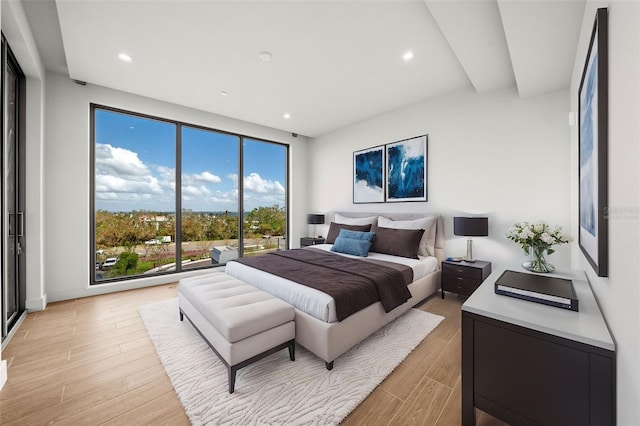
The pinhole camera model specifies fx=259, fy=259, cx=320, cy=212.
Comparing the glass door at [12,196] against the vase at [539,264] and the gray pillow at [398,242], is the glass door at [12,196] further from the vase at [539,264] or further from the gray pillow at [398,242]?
the vase at [539,264]

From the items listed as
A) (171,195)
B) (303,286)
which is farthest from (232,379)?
(171,195)

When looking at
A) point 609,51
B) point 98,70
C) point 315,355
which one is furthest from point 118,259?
point 609,51

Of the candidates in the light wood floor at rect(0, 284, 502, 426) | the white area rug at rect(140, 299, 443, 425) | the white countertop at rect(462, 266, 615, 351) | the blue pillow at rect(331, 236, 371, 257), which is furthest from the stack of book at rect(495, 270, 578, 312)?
the blue pillow at rect(331, 236, 371, 257)

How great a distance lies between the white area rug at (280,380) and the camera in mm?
1510

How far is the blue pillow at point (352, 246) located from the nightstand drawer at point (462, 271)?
100cm

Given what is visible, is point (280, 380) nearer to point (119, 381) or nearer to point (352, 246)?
point (119, 381)

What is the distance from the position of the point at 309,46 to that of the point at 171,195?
3127 millimetres

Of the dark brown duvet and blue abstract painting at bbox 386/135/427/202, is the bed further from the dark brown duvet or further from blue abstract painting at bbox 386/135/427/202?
blue abstract painting at bbox 386/135/427/202

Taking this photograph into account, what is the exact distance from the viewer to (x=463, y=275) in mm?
3129

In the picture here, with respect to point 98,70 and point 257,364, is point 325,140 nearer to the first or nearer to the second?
point 98,70

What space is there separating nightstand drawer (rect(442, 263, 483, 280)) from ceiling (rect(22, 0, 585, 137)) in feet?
6.90

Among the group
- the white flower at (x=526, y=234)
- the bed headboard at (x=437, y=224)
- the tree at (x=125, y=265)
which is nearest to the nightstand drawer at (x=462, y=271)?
the bed headboard at (x=437, y=224)

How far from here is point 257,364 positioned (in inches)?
77.9

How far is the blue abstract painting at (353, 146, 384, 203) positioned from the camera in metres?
4.43
